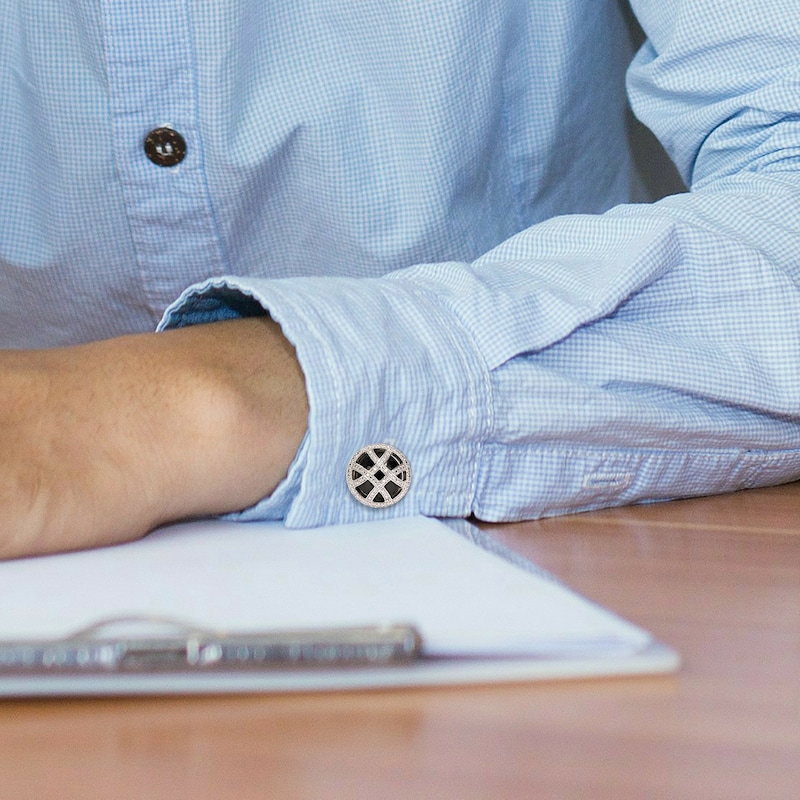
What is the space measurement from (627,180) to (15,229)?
22.3 inches

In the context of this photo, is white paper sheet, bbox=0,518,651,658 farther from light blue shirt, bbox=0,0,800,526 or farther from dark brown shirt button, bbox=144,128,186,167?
dark brown shirt button, bbox=144,128,186,167

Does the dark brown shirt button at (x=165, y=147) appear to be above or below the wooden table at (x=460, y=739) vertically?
below

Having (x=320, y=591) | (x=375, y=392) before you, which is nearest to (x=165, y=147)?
(x=375, y=392)

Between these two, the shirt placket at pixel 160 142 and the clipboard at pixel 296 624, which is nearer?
the clipboard at pixel 296 624

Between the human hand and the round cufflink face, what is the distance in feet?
0.10

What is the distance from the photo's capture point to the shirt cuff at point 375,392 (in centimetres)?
44

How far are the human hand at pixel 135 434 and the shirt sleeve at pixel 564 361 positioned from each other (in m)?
0.02

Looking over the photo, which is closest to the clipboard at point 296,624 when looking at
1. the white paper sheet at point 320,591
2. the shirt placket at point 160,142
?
the white paper sheet at point 320,591

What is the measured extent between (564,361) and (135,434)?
8.2 inches

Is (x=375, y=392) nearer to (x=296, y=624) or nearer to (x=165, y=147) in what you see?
(x=296, y=624)

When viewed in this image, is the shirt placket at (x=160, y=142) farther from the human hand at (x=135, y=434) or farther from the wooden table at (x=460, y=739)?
the wooden table at (x=460, y=739)

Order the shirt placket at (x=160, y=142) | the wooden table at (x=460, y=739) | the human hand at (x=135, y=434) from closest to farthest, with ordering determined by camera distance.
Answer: the wooden table at (x=460, y=739), the human hand at (x=135, y=434), the shirt placket at (x=160, y=142)

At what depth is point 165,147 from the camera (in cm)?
76

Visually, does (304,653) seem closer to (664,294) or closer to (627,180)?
(664,294)
